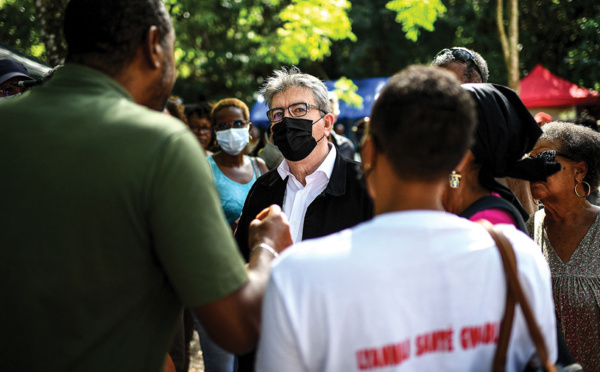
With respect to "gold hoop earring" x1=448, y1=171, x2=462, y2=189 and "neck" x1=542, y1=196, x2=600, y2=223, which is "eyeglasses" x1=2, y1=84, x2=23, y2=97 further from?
"neck" x1=542, y1=196, x2=600, y2=223

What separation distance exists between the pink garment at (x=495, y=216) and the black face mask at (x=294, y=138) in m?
1.61

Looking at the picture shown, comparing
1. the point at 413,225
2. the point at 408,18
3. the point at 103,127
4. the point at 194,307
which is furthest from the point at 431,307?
the point at 408,18

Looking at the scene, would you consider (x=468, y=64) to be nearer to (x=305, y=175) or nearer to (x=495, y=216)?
(x=305, y=175)

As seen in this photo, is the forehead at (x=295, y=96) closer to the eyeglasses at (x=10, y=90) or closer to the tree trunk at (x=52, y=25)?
the eyeglasses at (x=10, y=90)

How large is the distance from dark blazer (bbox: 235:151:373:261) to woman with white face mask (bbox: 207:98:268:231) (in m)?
1.78

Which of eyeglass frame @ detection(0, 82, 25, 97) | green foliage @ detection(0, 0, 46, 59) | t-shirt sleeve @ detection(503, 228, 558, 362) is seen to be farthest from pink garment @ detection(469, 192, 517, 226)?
green foliage @ detection(0, 0, 46, 59)

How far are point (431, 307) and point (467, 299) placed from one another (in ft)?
0.37

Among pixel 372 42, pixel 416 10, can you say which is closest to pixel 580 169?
pixel 416 10

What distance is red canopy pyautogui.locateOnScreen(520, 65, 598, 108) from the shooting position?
46.1 feet

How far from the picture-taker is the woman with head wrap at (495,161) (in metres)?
1.98

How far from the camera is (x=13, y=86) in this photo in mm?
4105

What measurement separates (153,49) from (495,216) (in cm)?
129

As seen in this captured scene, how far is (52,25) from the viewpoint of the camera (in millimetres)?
6434

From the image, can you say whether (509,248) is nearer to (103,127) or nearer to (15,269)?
(103,127)
